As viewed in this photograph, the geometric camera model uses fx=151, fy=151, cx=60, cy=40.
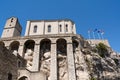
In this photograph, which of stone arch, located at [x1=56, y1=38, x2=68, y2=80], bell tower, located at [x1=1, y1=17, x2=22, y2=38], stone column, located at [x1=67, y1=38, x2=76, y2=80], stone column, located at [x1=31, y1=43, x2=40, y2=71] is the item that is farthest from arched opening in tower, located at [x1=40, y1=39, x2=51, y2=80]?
bell tower, located at [x1=1, y1=17, x2=22, y2=38]

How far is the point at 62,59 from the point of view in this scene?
27984 millimetres

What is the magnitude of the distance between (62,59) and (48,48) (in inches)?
160

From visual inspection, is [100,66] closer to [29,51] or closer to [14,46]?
[29,51]

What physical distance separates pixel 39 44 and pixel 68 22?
9.71 m

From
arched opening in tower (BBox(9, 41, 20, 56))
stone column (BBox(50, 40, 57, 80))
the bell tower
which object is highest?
the bell tower

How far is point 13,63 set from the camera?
2012cm

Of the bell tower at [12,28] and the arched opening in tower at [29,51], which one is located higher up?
the bell tower at [12,28]

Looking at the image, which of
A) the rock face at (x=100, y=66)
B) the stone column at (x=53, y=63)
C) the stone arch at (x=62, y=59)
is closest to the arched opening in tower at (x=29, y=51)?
the stone column at (x=53, y=63)

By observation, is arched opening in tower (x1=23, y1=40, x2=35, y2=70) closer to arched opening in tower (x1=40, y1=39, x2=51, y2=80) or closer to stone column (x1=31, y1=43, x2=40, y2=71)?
stone column (x1=31, y1=43, x2=40, y2=71)


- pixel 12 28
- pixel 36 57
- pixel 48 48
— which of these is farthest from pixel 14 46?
pixel 48 48

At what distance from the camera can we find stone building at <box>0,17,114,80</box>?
2548cm

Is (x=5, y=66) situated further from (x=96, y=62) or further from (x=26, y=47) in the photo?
(x=96, y=62)

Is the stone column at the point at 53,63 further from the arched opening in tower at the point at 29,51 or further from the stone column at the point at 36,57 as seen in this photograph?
the arched opening in tower at the point at 29,51

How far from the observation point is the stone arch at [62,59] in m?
26.0
